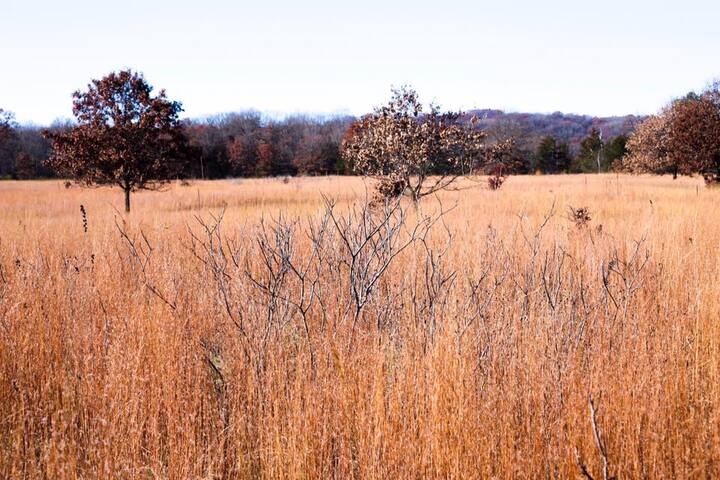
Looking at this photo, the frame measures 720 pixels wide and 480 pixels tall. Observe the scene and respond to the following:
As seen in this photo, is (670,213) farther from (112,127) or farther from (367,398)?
(112,127)

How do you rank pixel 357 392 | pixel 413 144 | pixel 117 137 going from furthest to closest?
pixel 117 137 < pixel 413 144 < pixel 357 392

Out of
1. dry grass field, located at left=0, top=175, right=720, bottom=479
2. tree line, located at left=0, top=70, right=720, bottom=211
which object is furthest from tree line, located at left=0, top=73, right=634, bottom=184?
dry grass field, located at left=0, top=175, right=720, bottom=479

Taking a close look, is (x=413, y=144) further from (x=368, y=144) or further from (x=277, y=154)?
(x=277, y=154)

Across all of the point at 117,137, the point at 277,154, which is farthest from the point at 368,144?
the point at 277,154

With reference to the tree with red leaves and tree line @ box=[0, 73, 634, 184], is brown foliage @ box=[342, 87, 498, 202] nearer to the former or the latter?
the tree with red leaves

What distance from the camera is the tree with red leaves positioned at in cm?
1478

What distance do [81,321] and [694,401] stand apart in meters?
3.77

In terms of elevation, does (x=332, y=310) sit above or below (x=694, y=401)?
above

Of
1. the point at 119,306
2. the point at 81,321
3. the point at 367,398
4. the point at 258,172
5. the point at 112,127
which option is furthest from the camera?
the point at 258,172

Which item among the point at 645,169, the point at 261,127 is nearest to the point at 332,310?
the point at 645,169

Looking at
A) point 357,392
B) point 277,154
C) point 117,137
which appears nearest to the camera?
point 357,392

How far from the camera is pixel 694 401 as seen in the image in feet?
9.14

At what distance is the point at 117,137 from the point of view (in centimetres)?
1491

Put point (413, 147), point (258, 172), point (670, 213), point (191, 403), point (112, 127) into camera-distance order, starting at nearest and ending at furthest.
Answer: point (191, 403), point (670, 213), point (413, 147), point (112, 127), point (258, 172)
